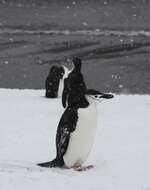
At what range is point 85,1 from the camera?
6606 centimetres

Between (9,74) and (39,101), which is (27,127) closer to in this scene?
(39,101)

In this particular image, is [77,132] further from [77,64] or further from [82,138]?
[77,64]

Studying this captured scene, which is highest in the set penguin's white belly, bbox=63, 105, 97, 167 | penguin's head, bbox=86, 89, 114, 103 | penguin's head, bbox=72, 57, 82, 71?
penguin's head, bbox=72, 57, 82, 71

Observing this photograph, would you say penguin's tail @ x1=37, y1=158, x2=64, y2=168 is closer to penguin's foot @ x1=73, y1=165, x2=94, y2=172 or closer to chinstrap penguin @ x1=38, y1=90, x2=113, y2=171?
chinstrap penguin @ x1=38, y1=90, x2=113, y2=171

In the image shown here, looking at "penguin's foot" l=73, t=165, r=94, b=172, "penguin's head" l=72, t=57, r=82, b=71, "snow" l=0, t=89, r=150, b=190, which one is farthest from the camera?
"penguin's head" l=72, t=57, r=82, b=71

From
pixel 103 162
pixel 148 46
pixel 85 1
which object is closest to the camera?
pixel 103 162

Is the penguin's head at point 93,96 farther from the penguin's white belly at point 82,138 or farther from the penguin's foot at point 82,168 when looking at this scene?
the penguin's foot at point 82,168

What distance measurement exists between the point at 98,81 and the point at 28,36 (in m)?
13.7

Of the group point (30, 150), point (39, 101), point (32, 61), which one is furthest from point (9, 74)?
point (30, 150)

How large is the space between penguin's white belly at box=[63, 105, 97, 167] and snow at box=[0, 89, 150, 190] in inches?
8.2

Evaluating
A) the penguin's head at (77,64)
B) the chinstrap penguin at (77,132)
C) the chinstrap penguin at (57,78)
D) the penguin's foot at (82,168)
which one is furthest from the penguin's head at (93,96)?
the chinstrap penguin at (57,78)

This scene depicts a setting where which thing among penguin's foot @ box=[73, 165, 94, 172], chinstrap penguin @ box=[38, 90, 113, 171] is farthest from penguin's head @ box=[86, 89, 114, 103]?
penguin's foot @ box=[73, 165, 94, 172]

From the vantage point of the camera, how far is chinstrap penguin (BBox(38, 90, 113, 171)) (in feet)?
19.4

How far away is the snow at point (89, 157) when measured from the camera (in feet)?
18.2
